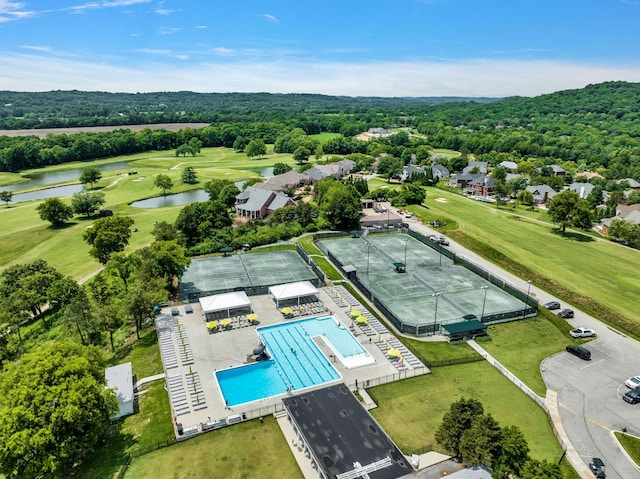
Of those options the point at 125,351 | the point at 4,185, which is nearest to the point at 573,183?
the point at 125,351

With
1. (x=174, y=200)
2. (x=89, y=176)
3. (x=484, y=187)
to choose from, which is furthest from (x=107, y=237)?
(x=484, y=187)

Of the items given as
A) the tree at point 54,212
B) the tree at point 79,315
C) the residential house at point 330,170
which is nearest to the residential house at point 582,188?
the residential house at point 330,170

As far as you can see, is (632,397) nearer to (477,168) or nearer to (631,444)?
(631,444)

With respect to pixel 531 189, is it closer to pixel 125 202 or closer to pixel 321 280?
pixel 321 280

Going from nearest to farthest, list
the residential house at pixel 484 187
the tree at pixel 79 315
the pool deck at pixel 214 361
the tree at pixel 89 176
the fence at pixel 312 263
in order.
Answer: the pool deck at pixel 214 361 → the tree at pixel 79 315 → the fence at pixel 312 263 → the residential house at pixel 484 187 → the tree at pixel 89 176

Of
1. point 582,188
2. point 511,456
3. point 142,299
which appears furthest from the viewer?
point 582,188

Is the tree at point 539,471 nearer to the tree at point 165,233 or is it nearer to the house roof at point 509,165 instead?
the tree at point 165,233

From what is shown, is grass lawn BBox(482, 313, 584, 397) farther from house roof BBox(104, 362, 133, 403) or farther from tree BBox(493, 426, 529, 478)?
house roof BBox(104, 362, 133, 403)
